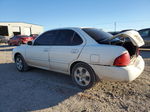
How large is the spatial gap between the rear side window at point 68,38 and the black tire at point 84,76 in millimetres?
614

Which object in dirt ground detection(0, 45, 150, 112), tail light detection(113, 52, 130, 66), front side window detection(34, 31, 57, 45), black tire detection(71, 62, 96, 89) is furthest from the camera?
front side window detection(34, 31, 57, 45)

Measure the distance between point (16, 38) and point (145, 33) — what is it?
14.6 m

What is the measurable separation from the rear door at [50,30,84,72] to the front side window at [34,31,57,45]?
8.7 inches

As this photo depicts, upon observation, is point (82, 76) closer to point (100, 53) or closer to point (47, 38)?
point (100, 53)

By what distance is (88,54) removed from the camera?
3.04 metres

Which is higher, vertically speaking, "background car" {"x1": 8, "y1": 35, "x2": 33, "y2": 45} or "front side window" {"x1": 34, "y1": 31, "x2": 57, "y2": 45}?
"background car" {"x1": 8, "y1": 35, "x2": 33, "y2": 45}

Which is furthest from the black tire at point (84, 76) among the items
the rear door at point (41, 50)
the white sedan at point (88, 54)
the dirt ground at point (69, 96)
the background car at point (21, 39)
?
the background car at point (21, 39)

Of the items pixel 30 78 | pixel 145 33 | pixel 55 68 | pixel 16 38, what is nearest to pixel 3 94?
pixel 30 78

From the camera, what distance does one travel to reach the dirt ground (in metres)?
2.54

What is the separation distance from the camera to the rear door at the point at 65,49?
3.31m

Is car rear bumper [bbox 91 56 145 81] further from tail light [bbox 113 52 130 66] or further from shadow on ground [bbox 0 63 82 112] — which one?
shadow on ground [bbox 0 63 82 112]

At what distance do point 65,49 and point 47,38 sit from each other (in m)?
1.03

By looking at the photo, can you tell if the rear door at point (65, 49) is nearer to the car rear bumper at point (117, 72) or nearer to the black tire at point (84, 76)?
the black tire at point (84, 76)

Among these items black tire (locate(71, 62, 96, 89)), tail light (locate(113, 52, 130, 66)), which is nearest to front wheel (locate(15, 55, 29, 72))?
black tire (locate(71, 62, 96, 89))
